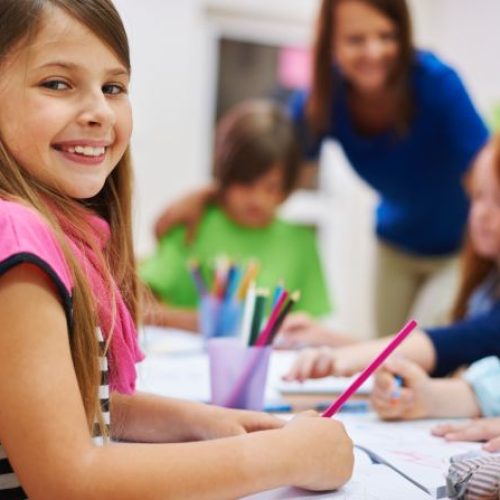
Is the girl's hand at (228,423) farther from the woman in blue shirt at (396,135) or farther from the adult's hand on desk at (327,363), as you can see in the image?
the woman in blue shirt at (396,135)

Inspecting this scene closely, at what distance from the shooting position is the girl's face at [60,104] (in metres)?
0.54

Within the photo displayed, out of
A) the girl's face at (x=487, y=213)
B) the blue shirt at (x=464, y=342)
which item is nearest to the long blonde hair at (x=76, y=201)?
the blue shirt at (x=464, y=342)

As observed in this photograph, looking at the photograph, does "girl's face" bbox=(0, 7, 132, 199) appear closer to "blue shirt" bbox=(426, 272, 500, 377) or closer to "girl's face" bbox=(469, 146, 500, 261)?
"blue shirt" bbox=(426, 272, 500, 377)

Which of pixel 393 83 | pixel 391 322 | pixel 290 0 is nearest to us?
pixel 393 83

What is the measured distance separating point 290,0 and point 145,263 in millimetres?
1367

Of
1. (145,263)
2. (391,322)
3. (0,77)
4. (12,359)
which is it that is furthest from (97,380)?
(391,322)

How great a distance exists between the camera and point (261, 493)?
1.81ft

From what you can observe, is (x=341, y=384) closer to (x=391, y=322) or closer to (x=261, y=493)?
(x=261, y=493)

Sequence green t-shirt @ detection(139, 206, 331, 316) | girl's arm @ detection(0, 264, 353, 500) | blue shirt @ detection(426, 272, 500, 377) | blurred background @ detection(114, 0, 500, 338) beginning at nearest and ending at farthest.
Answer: girl's arm @ detection(0, 264, 353, 500) → blue shirt @ detection(426, 272, 500, 377) → green t-shirt @ detection(139, 206, 331, 316) → blurred background @ detection(114, 0, 500, 338)

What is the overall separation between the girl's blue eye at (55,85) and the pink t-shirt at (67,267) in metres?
0.09

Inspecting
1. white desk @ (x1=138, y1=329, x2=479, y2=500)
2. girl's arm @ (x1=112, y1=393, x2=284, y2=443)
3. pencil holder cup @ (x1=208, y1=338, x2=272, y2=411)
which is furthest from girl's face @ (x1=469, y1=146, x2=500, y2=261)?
girl's arm @ (x1=112, y1=393, x2=284, y2=443)

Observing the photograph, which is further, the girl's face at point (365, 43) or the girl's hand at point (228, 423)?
the girl's face at point (365, 43)

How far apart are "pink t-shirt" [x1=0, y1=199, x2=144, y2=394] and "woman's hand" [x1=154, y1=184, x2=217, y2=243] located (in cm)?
110

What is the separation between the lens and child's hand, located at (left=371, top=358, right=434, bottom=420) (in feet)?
2.61
